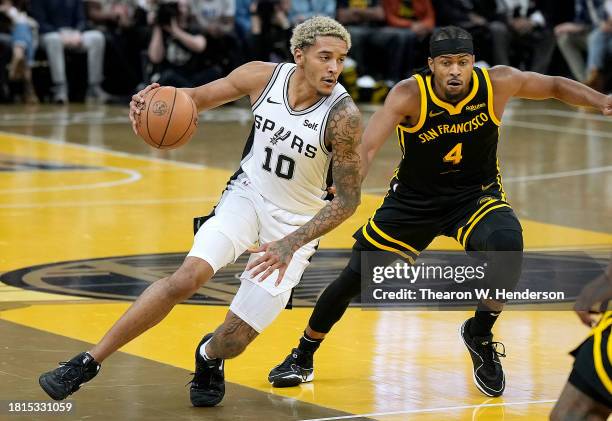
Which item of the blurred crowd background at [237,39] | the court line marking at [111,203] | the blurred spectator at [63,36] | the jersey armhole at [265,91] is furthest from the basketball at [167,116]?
the blurred spectator at [63,36]

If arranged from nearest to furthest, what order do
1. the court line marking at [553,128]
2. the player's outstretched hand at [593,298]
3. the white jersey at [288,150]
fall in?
the player's outstretched hand at [593,298], the white jersey at [288,150], the court line marking at [553,128]

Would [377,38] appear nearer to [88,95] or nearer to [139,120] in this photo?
[88,95]

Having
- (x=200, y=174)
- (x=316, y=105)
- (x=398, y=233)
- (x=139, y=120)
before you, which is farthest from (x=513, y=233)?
(x=200, y=174)

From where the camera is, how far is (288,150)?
22.8 feet

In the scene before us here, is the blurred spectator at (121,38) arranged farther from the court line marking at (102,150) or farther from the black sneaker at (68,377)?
the black sneaker at (68,377)

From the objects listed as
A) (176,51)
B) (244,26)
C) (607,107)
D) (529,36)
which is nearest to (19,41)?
(176,51)

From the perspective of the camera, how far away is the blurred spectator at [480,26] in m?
24.6

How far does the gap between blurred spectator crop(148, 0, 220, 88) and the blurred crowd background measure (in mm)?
16

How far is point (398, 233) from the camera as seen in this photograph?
7.49 metres

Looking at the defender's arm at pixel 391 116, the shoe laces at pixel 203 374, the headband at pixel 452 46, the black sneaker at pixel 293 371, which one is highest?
the headband at pixel 452 46

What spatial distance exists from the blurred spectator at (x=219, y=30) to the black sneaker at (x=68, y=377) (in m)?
16.5

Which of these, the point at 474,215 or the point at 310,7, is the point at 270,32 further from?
the point at 474,215

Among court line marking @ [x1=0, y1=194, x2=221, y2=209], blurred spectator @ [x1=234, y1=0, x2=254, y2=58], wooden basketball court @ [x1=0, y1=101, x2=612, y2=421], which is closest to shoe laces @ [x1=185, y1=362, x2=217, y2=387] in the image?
wooden basketball court @ [x1=0, y1=101, x2=612, y2=421]

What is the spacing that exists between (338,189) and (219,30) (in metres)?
17.0
